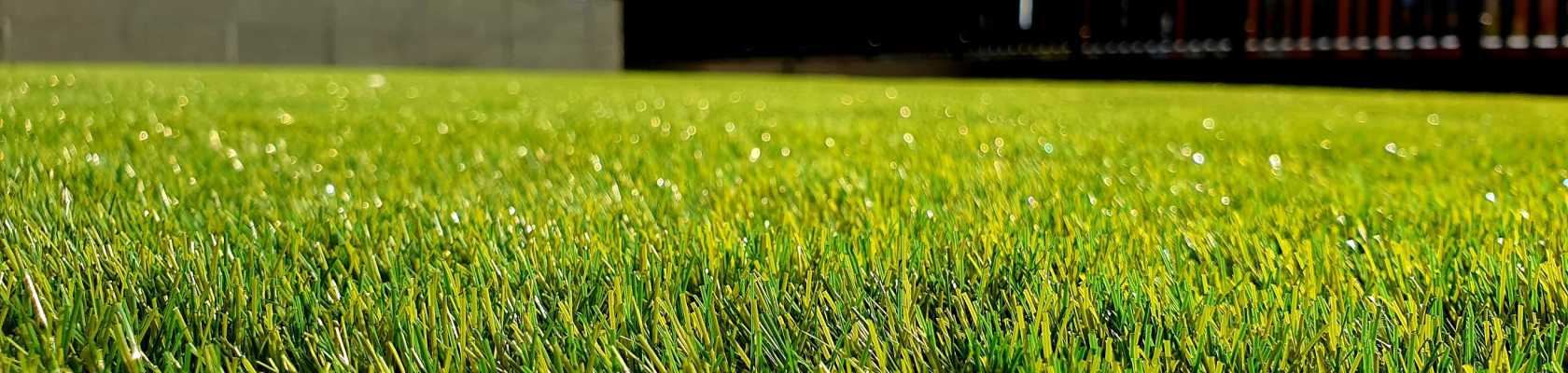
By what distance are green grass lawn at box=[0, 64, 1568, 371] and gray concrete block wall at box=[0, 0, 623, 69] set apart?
48.1 ft

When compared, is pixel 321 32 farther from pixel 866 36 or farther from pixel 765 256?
pixel 765 256

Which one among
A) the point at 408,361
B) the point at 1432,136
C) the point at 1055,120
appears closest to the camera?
the point at 408,361

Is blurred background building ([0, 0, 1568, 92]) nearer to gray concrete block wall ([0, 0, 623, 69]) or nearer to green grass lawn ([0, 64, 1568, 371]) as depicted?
gray concrete block wall ([0, 0, 623, 69])

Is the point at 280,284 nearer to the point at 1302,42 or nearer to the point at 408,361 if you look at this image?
the point at 408,361

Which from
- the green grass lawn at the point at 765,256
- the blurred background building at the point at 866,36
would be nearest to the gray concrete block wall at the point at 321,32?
the blurred background building at the point at 866,36

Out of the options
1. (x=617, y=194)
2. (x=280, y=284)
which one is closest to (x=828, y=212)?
(x=617, y=194)

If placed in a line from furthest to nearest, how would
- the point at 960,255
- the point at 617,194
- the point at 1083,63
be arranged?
the point at 1083,63, the point at 617,194, the point at 960,255

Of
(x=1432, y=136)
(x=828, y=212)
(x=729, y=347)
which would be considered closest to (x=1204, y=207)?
(x=828, y=212)

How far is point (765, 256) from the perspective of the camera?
1529mm

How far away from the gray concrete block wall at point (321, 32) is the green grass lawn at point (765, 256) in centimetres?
1465

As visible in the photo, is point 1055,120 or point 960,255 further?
point 1055,120

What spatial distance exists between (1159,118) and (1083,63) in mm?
8793

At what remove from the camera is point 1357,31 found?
11.4 meters

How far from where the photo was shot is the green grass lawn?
1091 mm
